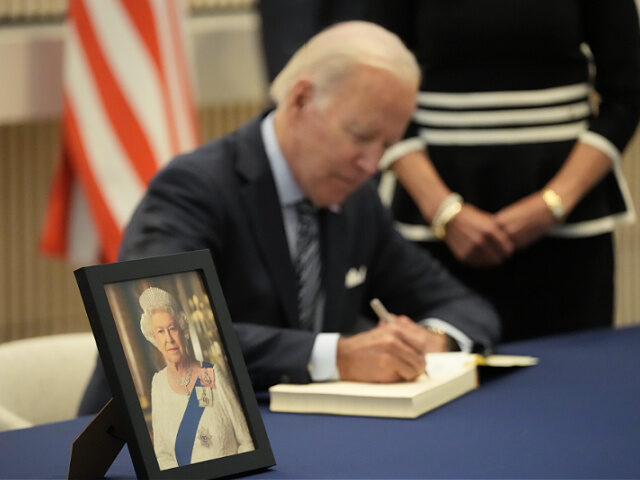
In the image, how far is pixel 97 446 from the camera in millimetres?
1245

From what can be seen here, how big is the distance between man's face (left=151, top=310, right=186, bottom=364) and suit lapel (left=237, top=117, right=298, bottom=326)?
0.90m

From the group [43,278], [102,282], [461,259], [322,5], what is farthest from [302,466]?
[43,278]

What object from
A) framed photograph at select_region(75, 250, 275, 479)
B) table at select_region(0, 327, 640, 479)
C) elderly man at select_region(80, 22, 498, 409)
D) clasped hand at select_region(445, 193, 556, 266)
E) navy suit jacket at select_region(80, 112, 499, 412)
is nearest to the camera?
framed photograph at select_region(75, 250, 275, 479)

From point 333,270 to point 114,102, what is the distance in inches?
71.1

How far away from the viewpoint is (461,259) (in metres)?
2.67

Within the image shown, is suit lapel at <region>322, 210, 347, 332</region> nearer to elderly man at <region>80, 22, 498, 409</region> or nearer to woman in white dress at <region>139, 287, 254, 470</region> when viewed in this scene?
elderly man at <region>80, 22, 498, 409</region>

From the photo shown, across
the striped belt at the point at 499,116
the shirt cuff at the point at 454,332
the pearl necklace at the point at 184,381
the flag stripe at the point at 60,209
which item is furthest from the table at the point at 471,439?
the flag stripe at the point at 60,209

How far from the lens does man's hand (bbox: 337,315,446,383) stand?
1757 mm

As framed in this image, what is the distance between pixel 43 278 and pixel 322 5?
2.05 meters

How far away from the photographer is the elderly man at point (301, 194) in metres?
2.10

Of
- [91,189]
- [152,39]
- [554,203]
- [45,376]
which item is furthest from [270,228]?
[152,39]

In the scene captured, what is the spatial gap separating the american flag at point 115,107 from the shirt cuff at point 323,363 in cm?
207

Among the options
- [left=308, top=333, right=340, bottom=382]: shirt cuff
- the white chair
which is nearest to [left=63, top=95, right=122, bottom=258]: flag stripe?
the white chair

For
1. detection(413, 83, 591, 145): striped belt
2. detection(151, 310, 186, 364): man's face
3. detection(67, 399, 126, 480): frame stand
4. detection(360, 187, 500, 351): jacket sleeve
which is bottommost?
detection(360, 187, 500, 351): jacket sleeve
